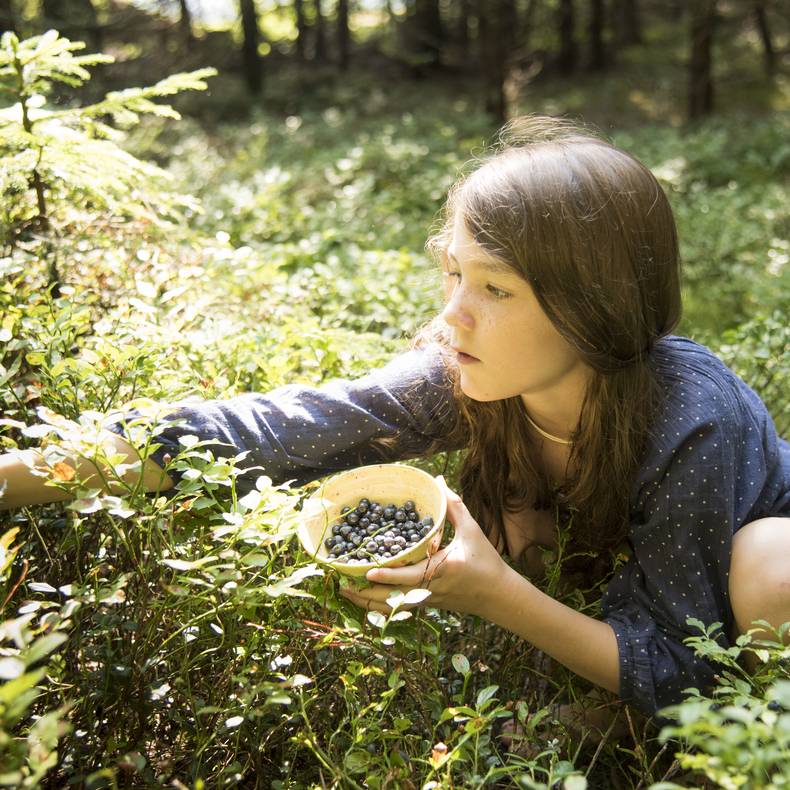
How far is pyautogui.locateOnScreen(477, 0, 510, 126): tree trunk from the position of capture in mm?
8164

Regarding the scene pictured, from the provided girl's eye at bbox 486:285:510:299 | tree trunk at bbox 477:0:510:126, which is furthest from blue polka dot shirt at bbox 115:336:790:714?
tree trunk at bbox 477:0:510:126

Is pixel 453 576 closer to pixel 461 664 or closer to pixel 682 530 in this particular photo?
pixel 461 664

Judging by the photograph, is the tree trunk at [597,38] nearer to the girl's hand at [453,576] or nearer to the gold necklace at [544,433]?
the gold necklace at [544,433]

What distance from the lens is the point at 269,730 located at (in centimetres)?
148

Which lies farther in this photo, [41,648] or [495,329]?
[495,329]

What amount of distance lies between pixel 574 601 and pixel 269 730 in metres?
0.86

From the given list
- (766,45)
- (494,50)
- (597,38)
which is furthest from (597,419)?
(597,38)

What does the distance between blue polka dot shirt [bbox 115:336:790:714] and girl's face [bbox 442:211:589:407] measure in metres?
0.28

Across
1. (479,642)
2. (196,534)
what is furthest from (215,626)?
(479,642)

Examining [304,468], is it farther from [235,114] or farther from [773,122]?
[235,114]

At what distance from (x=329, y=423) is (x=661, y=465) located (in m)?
0.76

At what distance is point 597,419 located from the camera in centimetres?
185

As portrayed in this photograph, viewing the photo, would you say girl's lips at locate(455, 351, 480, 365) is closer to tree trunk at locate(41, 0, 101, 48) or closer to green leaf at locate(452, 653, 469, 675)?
green leaf at locate(452, 653, 469, 675)

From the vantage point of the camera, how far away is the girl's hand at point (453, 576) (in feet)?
4.73
